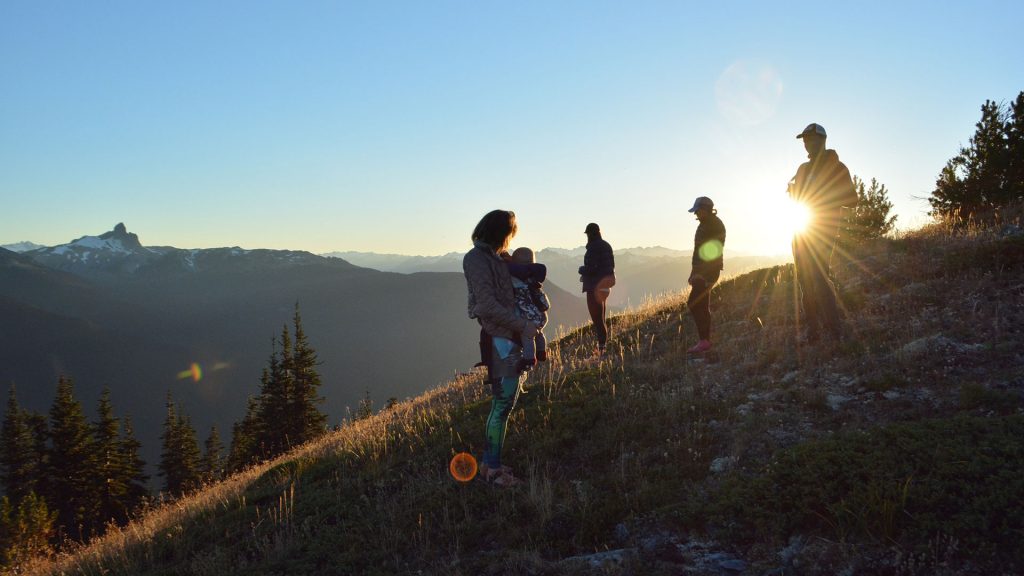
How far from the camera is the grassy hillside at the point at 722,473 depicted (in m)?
3.54

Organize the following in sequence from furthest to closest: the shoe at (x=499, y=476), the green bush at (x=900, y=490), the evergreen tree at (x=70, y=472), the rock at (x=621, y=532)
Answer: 1. the evergreen tree at (x=70, y=472)
2. the shoe at (x=499, y=476)
3. the rock at (x=621, y=532)
4. the green bush at (x=900, y=490)

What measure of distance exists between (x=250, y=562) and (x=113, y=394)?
221859 millimetres

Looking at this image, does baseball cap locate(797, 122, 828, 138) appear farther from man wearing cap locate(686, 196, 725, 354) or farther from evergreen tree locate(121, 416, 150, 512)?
evergreen tree locate(121, 416, 150, 512)

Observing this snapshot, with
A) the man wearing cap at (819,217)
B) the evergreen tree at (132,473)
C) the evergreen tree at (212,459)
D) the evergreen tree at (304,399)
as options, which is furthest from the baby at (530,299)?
the evergreen tree at (212,459)

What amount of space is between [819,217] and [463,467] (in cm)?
638

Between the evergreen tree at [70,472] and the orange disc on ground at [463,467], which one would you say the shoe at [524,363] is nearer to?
the orange disc on ground at [463,467]

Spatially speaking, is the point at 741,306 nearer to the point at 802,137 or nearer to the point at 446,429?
the point at 802,137

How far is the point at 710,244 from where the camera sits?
8789 millimetres

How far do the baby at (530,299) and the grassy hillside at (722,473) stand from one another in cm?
126

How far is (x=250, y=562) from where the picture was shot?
16.5 feet

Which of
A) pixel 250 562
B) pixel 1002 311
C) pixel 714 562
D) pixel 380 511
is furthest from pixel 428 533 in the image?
pixel 1002 311

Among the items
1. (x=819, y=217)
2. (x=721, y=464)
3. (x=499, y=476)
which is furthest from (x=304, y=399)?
(x=721, y=464)

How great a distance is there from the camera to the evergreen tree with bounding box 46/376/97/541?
Answer: 105ft

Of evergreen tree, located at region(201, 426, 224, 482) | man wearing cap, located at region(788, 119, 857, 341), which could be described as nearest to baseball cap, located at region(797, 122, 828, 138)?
man wearing cap, located at region(788, 119, 857, 341)
